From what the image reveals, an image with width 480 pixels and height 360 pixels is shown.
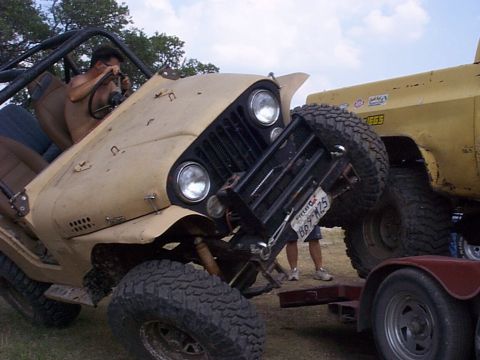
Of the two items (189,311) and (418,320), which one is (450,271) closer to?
(418,320)

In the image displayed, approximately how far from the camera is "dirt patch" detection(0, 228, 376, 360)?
482 cm

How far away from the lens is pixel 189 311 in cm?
355

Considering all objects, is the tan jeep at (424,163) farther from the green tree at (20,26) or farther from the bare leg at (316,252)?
the green tree at (20,26)

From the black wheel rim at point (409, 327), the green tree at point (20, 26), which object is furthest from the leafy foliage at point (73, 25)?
the black wheel rim at point (409, 327)

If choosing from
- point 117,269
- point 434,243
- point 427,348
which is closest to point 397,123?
point 434,243

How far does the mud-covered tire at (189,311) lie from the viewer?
11.7 ft

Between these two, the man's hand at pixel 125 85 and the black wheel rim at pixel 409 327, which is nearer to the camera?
the black wheel rim at pixel 409 327

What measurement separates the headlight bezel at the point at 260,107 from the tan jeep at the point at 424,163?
4.32ft

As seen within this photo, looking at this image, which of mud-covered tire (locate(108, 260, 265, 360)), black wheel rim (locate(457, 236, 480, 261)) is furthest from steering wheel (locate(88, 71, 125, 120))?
black wheel rim (locate(457, 236, 480, 261))

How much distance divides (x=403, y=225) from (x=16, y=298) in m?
3.32

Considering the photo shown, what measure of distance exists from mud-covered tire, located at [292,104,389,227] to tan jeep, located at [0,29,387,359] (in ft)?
0.03

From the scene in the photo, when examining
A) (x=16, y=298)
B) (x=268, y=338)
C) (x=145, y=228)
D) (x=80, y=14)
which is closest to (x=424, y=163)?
(x=268, y=338)

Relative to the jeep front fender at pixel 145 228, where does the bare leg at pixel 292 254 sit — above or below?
below

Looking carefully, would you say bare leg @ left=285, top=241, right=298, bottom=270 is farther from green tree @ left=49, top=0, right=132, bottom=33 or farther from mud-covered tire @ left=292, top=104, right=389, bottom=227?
green tree @ left=49, top=0, right=132, bottom=33
